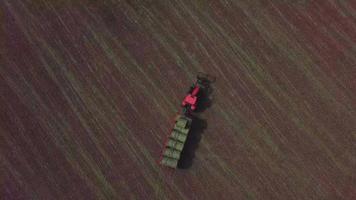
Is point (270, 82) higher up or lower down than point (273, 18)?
lower down

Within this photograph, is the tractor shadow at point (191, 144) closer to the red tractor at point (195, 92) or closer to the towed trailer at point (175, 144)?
the towed trailer at point (175, 144)

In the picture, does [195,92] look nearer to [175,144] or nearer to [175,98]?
[175,98]

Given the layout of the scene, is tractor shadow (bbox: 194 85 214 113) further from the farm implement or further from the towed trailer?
the towed trailer

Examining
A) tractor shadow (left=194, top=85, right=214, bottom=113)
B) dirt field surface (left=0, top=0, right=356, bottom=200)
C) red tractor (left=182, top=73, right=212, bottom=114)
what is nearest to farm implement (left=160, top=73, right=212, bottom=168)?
red tractor (left=182, top=73, right=212, bottom=114)

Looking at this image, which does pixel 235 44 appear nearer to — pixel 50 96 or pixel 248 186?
pixel 248 186

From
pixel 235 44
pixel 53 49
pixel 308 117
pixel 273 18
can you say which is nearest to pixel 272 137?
pixel 308 117

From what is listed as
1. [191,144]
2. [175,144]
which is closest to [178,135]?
[175,144]

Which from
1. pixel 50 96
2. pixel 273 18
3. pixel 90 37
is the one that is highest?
pixel 90 37

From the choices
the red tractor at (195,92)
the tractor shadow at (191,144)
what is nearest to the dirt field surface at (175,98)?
the tractor shadow at (191,144)
